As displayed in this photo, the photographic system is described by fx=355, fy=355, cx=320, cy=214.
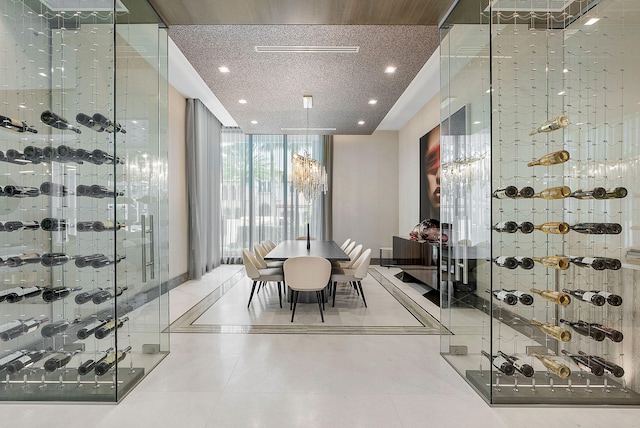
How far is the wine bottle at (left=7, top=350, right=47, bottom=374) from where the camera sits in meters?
2.14

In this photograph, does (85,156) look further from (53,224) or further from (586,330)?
(586,330)

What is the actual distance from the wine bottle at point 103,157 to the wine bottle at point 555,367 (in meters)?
3.12

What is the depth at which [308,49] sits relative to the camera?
3.73m

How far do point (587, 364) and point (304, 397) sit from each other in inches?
74.7

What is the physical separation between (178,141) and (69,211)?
4.42m

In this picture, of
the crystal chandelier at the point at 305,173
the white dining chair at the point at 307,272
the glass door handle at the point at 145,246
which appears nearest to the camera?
the glass door handle at the point at 145,246

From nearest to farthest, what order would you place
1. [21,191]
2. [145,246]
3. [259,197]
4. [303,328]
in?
[21,191] < [145,246] < [303,328] < [259,197]

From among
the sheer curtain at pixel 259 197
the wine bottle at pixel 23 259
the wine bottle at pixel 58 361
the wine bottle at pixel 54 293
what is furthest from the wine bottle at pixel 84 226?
the sheer curtain at pixel 259 197

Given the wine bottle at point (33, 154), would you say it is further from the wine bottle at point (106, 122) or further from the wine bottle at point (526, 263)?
the wine bottle at point (526, 263)

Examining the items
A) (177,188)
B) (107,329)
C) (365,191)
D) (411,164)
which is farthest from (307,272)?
(365,191)

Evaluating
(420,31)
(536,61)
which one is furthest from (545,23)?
(420,31)

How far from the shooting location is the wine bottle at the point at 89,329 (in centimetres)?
233

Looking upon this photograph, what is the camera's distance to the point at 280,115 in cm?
624

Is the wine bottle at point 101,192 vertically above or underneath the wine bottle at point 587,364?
above
